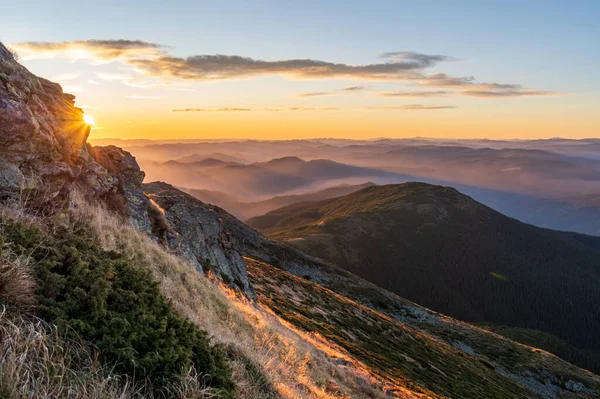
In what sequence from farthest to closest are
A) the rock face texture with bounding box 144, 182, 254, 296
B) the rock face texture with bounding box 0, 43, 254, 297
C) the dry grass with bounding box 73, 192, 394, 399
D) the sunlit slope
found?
the sunlit slope
the rock face texture with bounding box 144, 182, 254, 296
the rock face texture with bounding box 0, 43, 254, 297
the dry grass with bounding box 73, 192, 394, 399

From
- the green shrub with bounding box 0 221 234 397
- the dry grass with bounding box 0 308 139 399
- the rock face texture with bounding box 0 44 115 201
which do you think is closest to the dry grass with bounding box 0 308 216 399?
the dry grass with bounding box 0 308 139 399

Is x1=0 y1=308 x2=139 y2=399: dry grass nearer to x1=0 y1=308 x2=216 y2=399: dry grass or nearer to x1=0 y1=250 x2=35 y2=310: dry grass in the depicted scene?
x1=0 y1=308 x2=216 y2=399: dry grass

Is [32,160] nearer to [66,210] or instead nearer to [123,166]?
[66,210]

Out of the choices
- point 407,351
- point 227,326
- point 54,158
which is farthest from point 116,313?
point 407,351

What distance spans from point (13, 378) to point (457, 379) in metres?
63.1

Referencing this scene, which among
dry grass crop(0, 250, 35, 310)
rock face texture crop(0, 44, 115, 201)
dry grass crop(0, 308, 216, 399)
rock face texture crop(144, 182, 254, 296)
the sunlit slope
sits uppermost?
rock face texture crop(0, 44, 115, 201)

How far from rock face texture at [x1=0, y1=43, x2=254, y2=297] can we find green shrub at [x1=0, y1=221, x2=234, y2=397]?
3711 millimetres

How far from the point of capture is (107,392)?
16.6 feet

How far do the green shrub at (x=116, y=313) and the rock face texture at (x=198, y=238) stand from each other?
56.5 ft

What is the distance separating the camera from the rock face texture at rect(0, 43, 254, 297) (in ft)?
36.5

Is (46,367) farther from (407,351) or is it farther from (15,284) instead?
(407,351)

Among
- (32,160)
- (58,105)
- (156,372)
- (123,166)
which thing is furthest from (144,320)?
(123,166)

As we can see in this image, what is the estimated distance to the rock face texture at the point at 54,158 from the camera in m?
11.1

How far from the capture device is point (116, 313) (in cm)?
648
